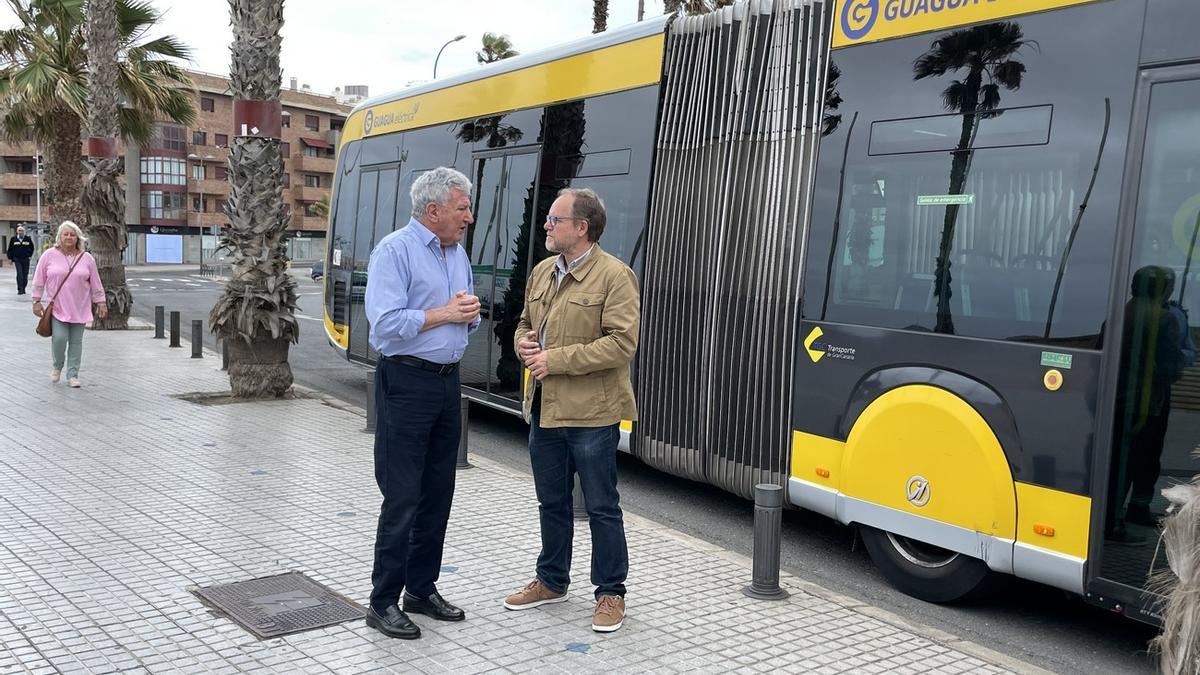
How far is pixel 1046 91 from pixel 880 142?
95 cm

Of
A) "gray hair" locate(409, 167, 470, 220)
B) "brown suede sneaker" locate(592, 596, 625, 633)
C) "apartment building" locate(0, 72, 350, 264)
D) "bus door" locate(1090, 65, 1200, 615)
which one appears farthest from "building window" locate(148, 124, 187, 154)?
"bus door" locate(1090, 65, 1200, 615)

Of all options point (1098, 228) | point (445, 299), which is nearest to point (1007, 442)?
point (1098, 228)

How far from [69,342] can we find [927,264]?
9720 mm

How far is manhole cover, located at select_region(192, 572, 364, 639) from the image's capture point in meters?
4.46

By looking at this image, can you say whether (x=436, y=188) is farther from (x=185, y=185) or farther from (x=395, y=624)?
(x=185, y=185)

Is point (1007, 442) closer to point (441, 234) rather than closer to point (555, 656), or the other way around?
point (555, 656)

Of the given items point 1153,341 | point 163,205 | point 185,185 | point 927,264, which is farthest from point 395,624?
point 185,185

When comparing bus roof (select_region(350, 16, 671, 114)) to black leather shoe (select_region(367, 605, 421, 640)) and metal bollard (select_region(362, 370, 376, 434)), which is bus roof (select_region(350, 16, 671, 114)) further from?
black leather shoe (select_region(367, 605, 421, 640))

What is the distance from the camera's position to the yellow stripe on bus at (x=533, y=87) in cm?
742

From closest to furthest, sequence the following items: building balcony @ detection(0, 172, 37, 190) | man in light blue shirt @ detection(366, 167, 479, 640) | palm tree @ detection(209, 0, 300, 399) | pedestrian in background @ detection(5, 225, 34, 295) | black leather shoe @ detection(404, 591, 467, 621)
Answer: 1. man in light blue shirt @ detection(366, 167, 479, 640)
2. black leather shoe @ detection(404, 591, 467, 621)
3. palm tree @ detection(209, 0, 300, 399)
4. pedestrian in background @ detection(5, 225, 34, 295)
5. building balcony @ detection(0, 172, 37, 190)

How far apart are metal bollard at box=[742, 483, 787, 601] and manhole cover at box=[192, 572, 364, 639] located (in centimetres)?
190

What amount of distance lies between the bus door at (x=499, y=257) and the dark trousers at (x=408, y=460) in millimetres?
4130

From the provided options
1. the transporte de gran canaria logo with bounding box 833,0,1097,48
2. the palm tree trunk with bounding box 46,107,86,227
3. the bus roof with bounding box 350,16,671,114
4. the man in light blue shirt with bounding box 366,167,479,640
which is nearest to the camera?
the man in light blue shirt with bounding box 366,167,479,640

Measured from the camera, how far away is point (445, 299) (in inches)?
173
